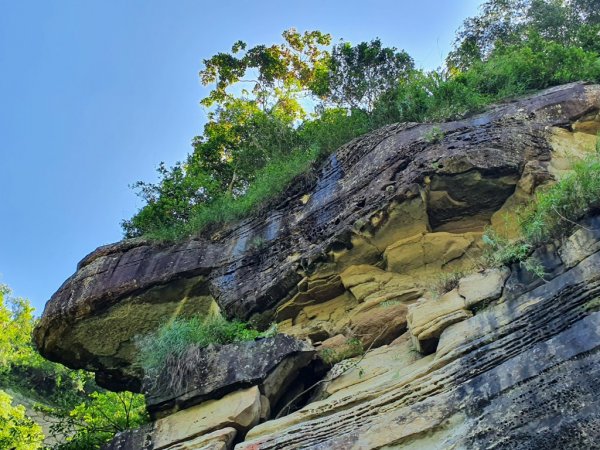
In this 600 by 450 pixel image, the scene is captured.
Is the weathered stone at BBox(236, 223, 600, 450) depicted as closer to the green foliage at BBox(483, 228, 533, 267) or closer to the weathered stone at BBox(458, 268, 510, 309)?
the weathered stone at BBox(458, 268, 510, 309)

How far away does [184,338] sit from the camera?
32.3ft

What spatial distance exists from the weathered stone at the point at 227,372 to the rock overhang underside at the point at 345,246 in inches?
36.7

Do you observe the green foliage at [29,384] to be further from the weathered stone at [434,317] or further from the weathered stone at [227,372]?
the weathered stone at [434,317]

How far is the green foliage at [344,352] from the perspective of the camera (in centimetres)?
902

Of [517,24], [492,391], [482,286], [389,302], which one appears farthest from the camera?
[517,24]

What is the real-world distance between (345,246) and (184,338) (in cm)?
285

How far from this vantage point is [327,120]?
14188 mm

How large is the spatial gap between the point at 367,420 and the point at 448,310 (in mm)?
1618

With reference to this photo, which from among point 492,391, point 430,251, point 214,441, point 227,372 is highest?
point 430,251

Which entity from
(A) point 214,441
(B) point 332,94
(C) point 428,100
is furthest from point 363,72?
(A) point 214,441

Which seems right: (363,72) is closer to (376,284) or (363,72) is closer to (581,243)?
(376,284)

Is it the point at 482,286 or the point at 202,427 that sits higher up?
the point at 482,286

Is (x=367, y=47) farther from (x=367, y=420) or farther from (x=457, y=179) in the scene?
(x=367, y=420)

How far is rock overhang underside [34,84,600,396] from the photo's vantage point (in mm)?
9547
